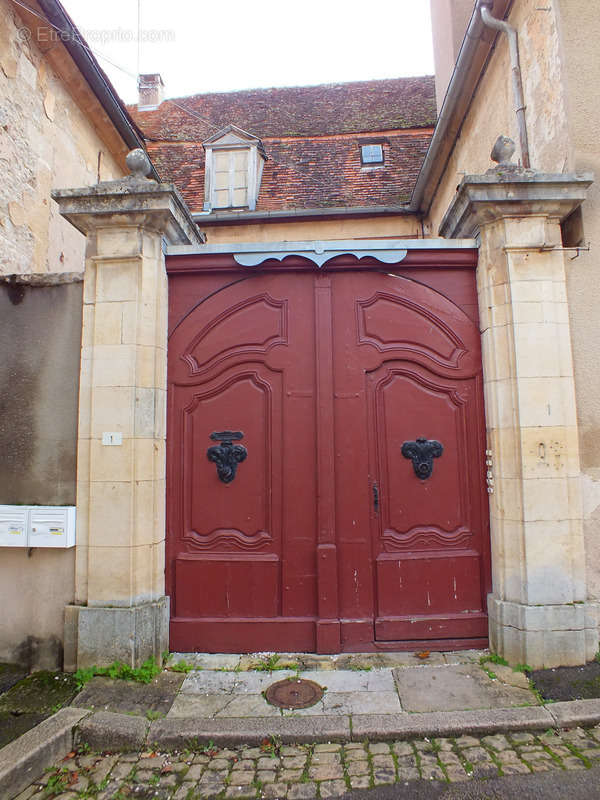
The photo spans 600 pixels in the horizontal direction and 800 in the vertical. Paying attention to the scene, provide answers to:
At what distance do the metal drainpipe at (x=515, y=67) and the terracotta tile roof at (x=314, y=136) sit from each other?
429 cm

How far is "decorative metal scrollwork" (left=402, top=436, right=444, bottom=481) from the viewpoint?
12.6 feet

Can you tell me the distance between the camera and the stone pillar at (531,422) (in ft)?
11.2

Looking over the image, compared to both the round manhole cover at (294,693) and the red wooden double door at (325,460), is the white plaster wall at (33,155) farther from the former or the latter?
the round manhole cover at (294,693)

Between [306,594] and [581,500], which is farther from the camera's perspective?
[306,594]

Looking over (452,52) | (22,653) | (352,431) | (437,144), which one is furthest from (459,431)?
(452,52)

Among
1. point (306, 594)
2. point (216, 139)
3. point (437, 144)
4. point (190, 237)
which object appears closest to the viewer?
point (306, 594)

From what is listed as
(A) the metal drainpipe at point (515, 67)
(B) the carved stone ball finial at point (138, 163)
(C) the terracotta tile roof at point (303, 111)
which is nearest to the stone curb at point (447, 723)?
(B) the carved stone ball finial at point (138, 163)

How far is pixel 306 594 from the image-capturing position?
377 cm

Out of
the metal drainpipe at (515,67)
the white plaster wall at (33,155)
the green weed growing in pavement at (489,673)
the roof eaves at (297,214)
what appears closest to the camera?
the green weed growing in pavement at (489,673)

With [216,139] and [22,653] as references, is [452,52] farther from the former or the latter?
[22,653]

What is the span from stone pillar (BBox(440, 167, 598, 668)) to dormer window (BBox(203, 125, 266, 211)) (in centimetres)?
635

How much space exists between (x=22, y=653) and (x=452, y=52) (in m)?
8.81

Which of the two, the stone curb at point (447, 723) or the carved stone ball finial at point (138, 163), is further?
the carved stone ball finial at point (138, 163)

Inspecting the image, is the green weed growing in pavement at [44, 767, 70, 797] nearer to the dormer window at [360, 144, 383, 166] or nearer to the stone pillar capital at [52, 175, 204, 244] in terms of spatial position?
the stone pillar capital at [52, 175, 204, 244]
